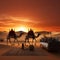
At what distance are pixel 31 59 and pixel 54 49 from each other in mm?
8910

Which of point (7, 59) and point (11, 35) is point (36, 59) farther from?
point (11, 35)

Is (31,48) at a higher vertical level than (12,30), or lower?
lower

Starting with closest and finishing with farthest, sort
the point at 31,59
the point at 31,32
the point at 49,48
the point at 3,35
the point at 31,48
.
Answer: the point at 31,59 → the point at 49,48 → the point at 31,48 → the point at 31,32 → the point at 3,35

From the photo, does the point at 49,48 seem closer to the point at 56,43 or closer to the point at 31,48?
the point at 56,43

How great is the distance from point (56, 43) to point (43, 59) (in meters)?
8.81

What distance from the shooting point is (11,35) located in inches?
1319

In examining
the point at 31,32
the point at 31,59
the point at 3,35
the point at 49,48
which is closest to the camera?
the point at 31,59

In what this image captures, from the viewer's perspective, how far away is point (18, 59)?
17.2 metres

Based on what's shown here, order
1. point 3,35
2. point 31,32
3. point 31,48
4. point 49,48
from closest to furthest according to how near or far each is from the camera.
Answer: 1. point 49,48
2. point 31,48
3. point 31,32
4. point 3,35

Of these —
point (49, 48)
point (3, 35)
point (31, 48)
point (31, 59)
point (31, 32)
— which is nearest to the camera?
point (31, 59)

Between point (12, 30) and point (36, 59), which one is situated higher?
point (12, 30)

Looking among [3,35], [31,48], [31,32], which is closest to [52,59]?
[31,48]

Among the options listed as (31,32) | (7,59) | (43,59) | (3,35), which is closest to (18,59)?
(7,59)

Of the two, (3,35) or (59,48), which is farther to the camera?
(3,35)
